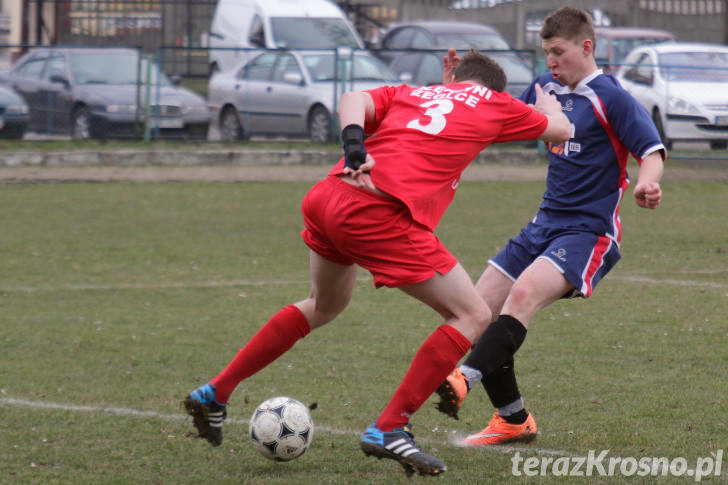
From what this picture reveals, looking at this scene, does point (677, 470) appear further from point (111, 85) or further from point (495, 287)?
point (111, 85)

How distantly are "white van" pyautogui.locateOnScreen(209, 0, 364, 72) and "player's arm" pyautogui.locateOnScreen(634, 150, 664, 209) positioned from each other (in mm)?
15269

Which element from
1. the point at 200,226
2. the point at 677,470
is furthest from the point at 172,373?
the point at 200,226

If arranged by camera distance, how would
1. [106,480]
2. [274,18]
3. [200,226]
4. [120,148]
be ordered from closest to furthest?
[106,480] → [200,226] → [120,148] → [274,18]

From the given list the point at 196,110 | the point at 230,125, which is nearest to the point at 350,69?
the point at 230,125

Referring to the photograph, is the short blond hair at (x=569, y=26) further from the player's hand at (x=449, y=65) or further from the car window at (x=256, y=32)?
the car window at (x=256, y=32)

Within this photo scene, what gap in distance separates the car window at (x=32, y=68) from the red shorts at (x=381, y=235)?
1444 centimetres

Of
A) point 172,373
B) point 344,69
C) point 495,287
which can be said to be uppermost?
point 344,69

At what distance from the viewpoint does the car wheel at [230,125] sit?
18266mm

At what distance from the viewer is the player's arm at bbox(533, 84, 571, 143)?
4.48m

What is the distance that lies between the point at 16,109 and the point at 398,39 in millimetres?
8072

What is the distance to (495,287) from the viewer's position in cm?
506

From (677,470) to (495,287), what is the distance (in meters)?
1.20

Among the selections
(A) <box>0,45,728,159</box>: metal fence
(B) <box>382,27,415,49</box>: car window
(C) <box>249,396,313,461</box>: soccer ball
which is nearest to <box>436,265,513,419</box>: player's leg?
(C) <box>249,396,313,461</box>: soccer ball

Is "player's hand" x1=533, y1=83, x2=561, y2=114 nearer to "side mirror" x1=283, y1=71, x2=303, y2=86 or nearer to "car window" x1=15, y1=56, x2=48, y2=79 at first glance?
"side mirror" x1=283, y1=71, x2=303, y2=86
